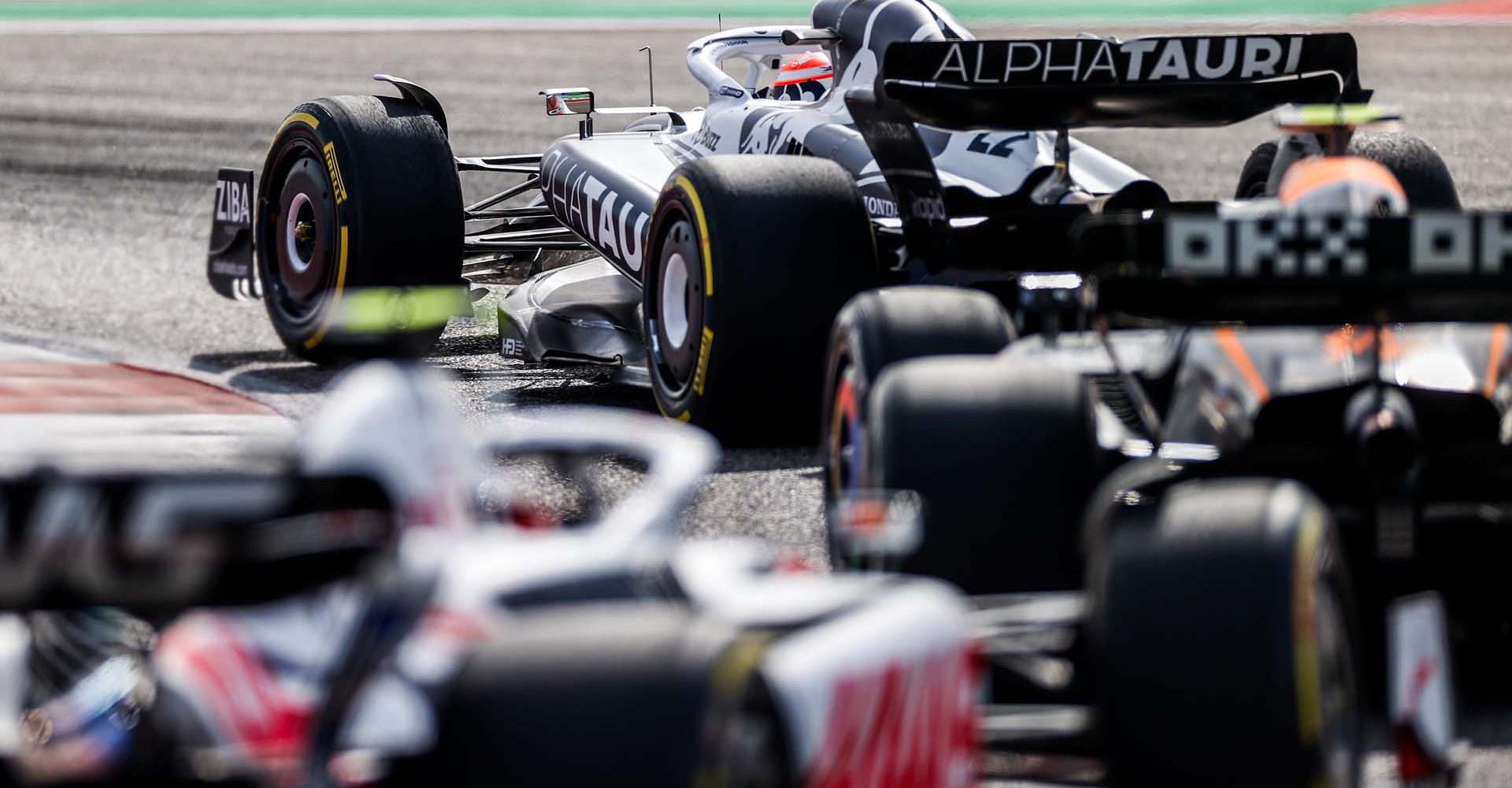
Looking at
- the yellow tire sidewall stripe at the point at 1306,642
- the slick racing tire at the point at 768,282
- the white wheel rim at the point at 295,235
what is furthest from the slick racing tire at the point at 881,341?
the white wheel rim at the point at 295,235

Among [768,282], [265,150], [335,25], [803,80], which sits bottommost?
[265,150]

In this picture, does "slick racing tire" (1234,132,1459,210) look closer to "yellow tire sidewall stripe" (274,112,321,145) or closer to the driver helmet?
the driver helmet

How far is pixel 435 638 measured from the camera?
2.78m

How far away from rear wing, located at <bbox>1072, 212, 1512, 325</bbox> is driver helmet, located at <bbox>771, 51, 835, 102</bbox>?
549 centimetres

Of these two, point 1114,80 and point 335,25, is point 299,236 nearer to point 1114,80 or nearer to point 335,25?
point 1114,80

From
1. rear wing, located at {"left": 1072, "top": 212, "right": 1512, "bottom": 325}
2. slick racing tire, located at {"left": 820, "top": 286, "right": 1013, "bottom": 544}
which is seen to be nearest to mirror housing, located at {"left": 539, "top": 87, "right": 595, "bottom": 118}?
slick racing tire, located at {"left": 820, "top": 286, "right": 1013, "bottom": 544}

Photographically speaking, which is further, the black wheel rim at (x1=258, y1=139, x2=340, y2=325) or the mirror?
the mirror

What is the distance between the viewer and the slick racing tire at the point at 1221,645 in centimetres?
313

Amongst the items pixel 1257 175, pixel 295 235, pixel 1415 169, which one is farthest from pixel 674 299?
pixel 1415 169

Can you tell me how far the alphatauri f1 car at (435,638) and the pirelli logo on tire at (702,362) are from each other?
3283mm

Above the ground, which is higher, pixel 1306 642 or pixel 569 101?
pixel 569 101

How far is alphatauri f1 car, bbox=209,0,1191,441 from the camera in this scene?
6480mm

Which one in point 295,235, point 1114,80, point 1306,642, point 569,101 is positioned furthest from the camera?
point 569,101

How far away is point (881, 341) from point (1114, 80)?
1.80 metres
